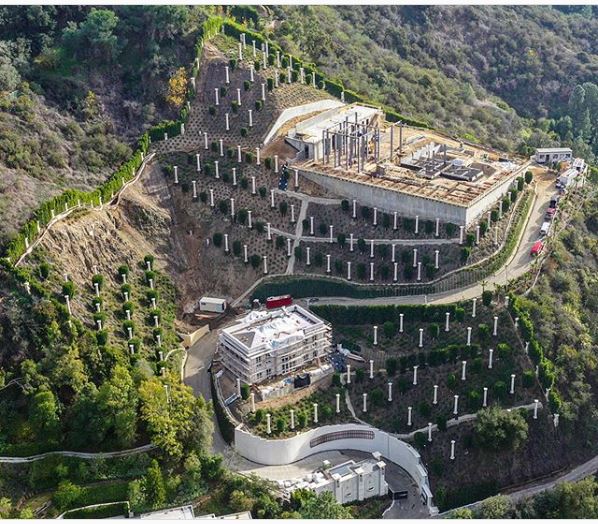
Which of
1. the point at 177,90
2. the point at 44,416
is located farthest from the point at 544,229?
the point at 44,416

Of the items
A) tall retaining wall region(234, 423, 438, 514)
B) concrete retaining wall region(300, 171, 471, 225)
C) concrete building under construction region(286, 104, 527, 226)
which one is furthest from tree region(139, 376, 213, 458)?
concrete building under construction region(286, 104, 527, 226)

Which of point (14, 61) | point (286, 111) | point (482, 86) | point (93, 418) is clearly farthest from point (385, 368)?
point (482, 86)

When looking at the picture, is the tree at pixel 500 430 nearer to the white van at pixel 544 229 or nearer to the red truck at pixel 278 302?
the white van at pixel 544 229

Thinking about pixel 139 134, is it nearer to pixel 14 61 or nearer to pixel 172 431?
pixel 14 61

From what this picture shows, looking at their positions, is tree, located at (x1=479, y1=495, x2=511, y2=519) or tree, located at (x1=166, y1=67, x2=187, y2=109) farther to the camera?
tree, located at (x1=166, y1=67, x2=187, y2=109)

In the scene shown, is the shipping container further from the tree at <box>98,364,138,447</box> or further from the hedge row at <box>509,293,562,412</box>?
the hedge row at <box>509,293,562,412</box>

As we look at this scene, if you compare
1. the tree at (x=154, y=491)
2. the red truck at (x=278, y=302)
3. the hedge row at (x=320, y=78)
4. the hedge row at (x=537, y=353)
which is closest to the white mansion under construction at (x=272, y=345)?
the red truck at (x=278, y=302)

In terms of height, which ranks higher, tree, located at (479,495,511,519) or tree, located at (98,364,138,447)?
tree, located at (98,364,138,447)
